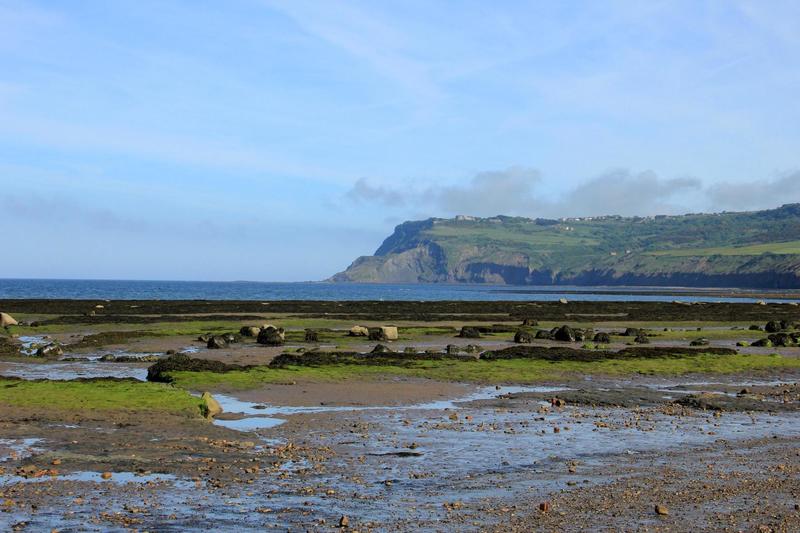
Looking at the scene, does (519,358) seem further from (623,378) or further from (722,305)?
(722,305)

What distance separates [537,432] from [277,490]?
8.24 meters

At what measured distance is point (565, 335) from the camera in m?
53.9

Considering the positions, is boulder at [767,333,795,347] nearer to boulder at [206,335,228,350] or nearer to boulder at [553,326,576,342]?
boulder at [553,326,576,342]

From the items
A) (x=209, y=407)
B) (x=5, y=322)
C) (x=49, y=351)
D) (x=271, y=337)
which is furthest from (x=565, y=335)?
(x=5, y=322)

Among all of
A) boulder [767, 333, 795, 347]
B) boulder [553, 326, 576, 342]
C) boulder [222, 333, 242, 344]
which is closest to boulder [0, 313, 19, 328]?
boulder [222, 333, 242, 344]

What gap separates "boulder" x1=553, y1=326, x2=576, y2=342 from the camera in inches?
2117

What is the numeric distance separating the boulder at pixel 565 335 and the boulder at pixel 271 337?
17802mm

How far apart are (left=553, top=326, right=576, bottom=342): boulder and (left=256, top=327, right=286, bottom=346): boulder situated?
1780 centimetres

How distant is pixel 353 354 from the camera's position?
1628 inches

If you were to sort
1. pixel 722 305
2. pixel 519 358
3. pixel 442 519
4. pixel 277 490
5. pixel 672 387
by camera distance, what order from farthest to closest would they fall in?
pixel 722 305 < pixel 519 358 < pixel 672 387 < pixel 277 490 < pixel 442 519

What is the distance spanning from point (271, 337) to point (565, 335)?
61.7 feet

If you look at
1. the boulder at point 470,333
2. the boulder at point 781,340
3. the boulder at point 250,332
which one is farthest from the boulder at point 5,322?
the boulder at point 781,340

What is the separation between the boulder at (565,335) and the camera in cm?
5378

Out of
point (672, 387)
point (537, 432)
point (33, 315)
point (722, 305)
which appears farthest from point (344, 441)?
point (722, 305)
